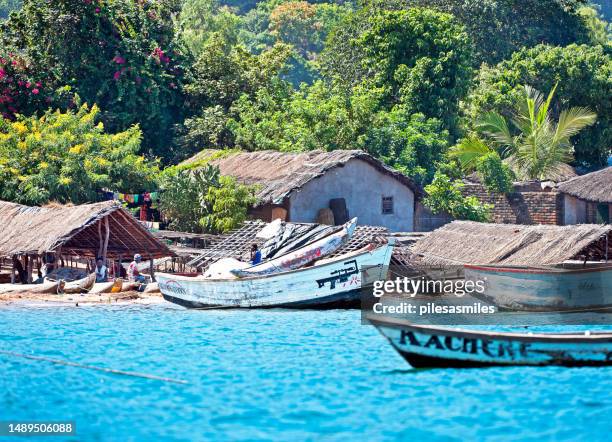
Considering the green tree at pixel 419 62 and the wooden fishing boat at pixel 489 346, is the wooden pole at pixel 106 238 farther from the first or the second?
the green tree at pixel 419 62

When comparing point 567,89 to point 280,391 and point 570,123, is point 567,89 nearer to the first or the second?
point 570,123

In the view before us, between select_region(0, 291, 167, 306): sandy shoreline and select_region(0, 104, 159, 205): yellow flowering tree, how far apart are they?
7.13 metres

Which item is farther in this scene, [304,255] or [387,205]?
[387,205]

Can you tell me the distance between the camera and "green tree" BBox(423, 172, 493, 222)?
40.8 m

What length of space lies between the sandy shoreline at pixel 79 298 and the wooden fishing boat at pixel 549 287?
9.18m

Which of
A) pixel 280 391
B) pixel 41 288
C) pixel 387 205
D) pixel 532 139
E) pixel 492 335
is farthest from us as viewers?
pixel 532 139

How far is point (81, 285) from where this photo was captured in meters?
32.4

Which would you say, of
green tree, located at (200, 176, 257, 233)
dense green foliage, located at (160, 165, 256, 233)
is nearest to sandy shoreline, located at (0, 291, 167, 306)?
green tree, located at (200, 176, 257, 233)

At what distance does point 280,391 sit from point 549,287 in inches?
372

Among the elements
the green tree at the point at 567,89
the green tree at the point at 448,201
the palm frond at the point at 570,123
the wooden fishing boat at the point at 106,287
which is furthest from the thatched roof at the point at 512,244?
the green tree at the point at 567,89

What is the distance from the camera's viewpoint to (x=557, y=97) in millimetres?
51844

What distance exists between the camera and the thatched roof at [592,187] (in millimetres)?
42062

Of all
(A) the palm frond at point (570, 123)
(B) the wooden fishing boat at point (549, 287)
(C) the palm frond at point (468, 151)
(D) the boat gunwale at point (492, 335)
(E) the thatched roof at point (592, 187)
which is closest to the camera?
(D) the boat gunwale at point (492, 335)

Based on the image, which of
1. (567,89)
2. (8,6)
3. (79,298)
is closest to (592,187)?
(567,89)
